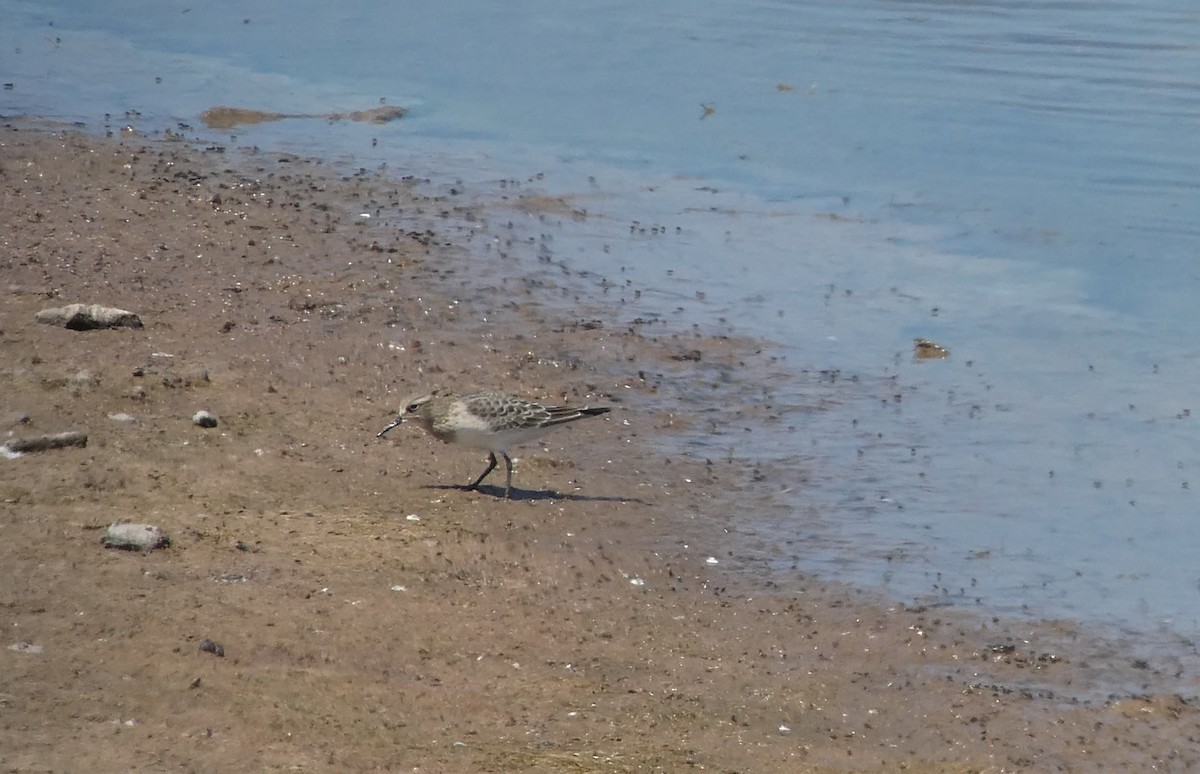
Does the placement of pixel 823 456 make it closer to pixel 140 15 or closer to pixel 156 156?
pixel 156 156

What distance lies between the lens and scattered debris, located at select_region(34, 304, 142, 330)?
11.6 meters

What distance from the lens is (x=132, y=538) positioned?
8352 millimetres

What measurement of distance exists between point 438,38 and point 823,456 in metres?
12.8

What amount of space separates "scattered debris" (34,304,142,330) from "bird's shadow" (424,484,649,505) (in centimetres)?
288

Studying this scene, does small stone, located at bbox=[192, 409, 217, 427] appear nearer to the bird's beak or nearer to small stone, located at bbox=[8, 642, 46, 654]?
the bird's beak

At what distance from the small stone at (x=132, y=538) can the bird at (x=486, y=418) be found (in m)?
2.35

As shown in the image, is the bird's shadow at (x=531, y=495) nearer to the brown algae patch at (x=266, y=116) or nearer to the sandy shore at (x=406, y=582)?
the sandy shore at (x=406, y=582)

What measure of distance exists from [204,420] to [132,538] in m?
2.08

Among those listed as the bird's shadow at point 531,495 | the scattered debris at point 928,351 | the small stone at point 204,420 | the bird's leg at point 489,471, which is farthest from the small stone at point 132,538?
the scattered debris at point 928,351

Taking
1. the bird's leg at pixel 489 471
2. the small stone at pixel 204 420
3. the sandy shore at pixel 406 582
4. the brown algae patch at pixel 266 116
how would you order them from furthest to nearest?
1. the brown algae patch at pixel 266 116
2. the bird's leg at pixel 489 471
3. the small stone at pixel 204 420
4. the sandy shore at pixel 406 582

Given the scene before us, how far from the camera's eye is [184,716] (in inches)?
265

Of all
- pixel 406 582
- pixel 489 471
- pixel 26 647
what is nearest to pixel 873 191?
pixel 489 471

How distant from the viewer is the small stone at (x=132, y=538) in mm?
8328

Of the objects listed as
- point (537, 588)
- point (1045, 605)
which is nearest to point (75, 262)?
point (537, 588)
